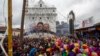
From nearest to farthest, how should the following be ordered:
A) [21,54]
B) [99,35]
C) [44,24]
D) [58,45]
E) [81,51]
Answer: [81,51] < [58,45] < [21,54] < [99,35] < [44,24]

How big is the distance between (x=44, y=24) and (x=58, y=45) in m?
110

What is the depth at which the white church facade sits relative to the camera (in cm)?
13088

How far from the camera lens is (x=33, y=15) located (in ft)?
431

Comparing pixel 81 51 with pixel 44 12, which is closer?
pixel 81 51

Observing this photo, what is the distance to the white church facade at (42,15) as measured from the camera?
5153 inches

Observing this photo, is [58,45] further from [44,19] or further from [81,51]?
[44,19]

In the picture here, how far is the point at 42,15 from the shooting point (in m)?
132

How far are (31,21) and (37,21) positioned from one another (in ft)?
6.92

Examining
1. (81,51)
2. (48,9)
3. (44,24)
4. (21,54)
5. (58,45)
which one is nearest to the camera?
(81,51)

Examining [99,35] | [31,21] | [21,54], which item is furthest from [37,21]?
[21,54]

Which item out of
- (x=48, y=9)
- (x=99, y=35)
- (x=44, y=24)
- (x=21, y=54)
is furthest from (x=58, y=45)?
(x=48, y=9)

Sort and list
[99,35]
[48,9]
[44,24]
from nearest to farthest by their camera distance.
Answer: [99,35]
[44,24]
[48,9]

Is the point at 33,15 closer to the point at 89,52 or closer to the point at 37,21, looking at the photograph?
the point at 37,21

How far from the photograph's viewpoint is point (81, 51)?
1377cm
